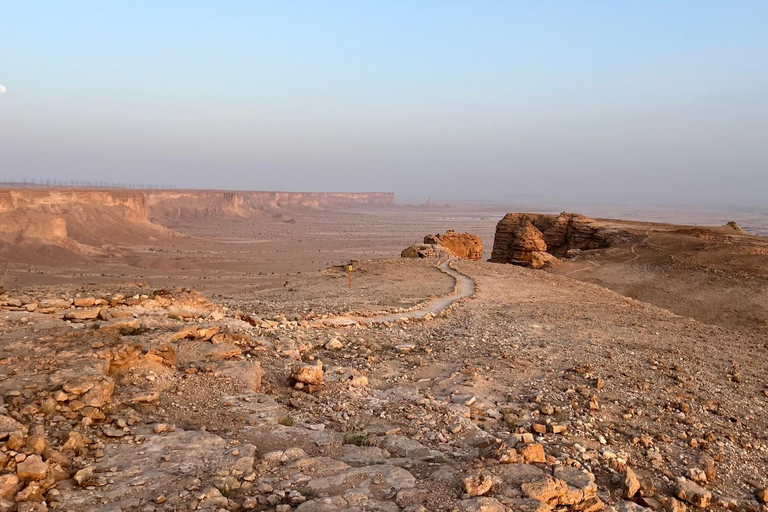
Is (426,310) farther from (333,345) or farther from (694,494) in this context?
(694,494)

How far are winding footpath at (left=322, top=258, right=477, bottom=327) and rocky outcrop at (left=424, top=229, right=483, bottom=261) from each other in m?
11.0

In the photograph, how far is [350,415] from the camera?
6.64 metres

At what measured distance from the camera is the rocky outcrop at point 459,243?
32281 mm

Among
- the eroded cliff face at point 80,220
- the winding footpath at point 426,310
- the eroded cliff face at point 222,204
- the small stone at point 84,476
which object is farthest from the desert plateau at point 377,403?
the eroded cliff face at point 222,204

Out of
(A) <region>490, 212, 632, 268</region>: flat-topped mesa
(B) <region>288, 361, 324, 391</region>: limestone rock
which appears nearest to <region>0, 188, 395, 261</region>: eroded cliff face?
(A) <region>490, 212, 632, 268</region>: flat-topped mesa

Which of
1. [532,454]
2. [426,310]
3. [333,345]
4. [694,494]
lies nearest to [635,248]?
[426,310]

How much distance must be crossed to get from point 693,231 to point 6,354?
117 ft

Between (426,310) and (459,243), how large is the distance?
63.3 feet

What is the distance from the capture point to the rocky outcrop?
32.3 metres

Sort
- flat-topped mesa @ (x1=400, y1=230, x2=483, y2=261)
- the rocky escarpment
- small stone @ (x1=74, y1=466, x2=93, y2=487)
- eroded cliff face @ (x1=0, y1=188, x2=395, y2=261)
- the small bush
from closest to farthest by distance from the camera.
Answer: small stone @ (x1=74, y1=466, x2=93, y2=487) → the small bush → flat-topped mesa @ (x1=400, y1=230, x2=483, y2=261) → the rocky escarpment → eroded cliff face @ (x1=0, y1=188, x2=395, y2=261)

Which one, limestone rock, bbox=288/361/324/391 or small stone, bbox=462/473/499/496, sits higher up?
small stone, bbox=462/473/499/496

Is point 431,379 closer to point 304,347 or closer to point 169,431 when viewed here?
point 304,347

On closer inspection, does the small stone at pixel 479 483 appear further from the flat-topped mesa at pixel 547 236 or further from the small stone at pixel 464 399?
the flat-topped mesa at pixel 547 236

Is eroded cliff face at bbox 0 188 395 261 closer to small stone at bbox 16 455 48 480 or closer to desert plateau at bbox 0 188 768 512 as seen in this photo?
desert plateau at bbox 0 188 768 512
